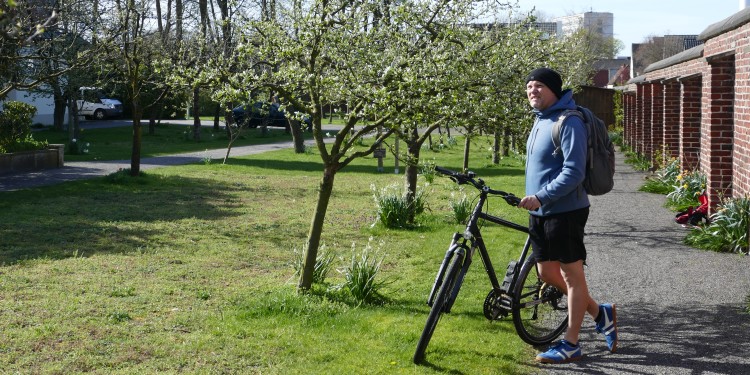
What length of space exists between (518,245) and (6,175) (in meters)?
13.8

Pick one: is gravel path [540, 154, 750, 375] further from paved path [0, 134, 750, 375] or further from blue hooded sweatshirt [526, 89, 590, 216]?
blue hooded sweatshirt [526, 89, 590, 216]

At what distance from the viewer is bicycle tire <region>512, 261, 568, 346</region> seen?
6324mm

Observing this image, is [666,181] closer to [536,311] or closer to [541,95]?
[536,311]

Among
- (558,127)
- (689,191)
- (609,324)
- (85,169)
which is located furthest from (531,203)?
(85,169)

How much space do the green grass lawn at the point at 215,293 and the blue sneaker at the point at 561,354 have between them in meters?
0.11

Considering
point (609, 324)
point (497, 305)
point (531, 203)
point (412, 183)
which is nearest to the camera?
point (531, 203)

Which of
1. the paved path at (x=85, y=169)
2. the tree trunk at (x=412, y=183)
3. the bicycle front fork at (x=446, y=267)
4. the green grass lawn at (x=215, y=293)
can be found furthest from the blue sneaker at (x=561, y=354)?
the paved path at (x=85, y=169)

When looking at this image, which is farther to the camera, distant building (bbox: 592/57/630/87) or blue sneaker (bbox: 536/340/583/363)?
distant building (bbox: 592/57/630/87)

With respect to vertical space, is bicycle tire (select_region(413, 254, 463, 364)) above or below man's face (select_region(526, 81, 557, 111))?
below

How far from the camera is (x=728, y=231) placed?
35.7ft

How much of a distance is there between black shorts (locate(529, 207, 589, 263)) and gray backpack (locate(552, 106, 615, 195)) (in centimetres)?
17

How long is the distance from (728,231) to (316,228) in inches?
217

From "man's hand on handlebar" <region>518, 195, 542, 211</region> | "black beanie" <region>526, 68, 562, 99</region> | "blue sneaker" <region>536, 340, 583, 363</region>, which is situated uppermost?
"black beanie" <region>526, 68, 562, 99</region>

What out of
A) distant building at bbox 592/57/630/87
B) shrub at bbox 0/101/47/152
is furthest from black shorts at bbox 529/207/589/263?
distant building at bbox 592/57/630/87
